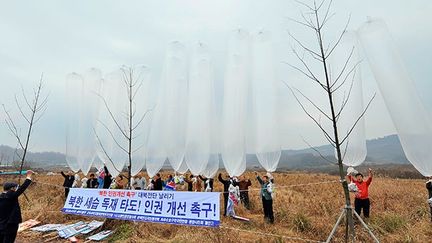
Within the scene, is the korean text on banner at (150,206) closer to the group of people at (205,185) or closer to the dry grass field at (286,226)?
the dry grass field at (286,226)

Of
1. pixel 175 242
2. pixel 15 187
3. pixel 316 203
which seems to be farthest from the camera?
pixel 316 203

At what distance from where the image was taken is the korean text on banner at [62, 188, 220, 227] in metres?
7.19

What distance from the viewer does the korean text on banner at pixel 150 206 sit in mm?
7191

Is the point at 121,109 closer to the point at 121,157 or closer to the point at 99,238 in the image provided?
the point at 121,157

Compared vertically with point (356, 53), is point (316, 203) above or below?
below

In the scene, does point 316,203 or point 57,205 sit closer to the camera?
point 316,203

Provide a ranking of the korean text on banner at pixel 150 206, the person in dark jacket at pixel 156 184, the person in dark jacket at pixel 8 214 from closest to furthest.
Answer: the person in dark jacket at pixel 8 214 → the korean text on banner at pixel 150 206 → the person in dark jacket at pixel 156 184

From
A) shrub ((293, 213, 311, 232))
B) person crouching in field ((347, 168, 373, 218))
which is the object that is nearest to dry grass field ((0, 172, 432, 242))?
shrub ((293, 213, 311, 232))

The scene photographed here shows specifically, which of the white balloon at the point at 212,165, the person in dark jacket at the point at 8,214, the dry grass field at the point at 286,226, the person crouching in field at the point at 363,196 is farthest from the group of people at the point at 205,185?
the person in dark jacket at the point at 8,214

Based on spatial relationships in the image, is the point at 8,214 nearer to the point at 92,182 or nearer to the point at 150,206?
the point at 150,206

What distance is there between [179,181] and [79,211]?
4.20 meters

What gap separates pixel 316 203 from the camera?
10.3 metres

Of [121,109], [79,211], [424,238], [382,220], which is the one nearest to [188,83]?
[121,109]

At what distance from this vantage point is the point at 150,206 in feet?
26.0
